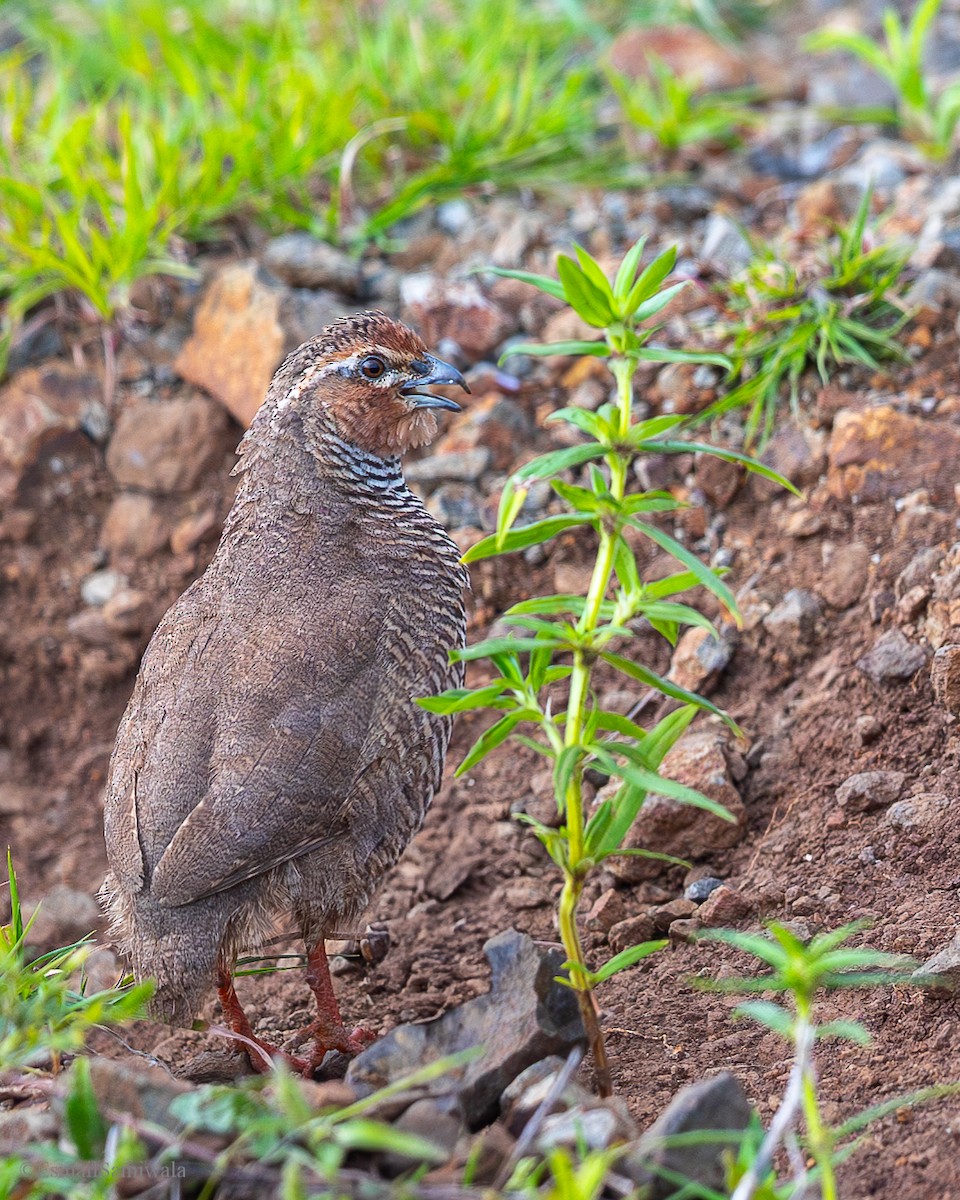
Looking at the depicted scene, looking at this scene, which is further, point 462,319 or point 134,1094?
point 462,319

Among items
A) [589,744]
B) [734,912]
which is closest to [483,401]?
[734,912]

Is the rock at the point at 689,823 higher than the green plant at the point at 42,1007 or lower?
lower

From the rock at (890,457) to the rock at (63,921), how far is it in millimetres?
2839

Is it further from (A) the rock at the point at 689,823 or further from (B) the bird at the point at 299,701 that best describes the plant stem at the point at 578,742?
(A) the rock at the point at 689,823

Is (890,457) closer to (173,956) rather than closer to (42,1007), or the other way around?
(173,956)

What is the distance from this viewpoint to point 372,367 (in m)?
4.28

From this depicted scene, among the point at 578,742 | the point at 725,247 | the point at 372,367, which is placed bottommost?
the point at 578,742

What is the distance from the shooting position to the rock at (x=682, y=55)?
731 cm

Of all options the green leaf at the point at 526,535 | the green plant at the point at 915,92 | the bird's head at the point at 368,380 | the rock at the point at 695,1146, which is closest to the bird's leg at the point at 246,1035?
the rock at the point at 695,1146

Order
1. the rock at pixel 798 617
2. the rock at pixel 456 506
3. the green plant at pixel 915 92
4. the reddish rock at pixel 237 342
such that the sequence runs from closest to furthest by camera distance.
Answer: the rock at pixel 798 617 < the rock at pixel 456 506 < the reddish rock at pixel 237 342 < the green plant at pixel 915 92

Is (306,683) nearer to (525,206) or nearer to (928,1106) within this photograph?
(928,1106)

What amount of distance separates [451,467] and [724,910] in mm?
2189

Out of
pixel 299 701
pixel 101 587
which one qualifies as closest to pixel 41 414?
pixel 101 587

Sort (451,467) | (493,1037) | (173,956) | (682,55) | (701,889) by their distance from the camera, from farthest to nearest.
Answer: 1. (682,55)
2. (451,467)
3. (701,889)
4. (173,956)
5. (493,1037)
